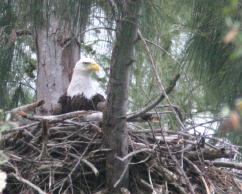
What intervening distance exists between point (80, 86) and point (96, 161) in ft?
4.73

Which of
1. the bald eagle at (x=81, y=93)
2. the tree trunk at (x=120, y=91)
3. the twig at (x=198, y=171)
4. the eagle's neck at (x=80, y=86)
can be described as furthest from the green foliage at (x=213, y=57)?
the eagle's neck at (x=80, y=86)

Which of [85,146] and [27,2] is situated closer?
[27,2]

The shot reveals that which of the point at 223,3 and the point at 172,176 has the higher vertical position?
the point at 223,3

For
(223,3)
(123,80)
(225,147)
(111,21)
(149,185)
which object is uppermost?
(223,3)

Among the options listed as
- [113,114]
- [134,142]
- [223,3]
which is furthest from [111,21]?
[134,142]

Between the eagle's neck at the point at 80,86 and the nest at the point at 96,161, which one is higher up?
the eagle's neck at the point at 80,86

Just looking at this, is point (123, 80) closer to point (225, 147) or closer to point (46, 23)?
point (46, 23)

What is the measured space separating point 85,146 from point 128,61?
1.08 metres

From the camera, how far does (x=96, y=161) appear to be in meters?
2.92

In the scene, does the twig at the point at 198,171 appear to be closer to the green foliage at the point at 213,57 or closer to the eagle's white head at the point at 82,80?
the green foliage at the point at 213,57

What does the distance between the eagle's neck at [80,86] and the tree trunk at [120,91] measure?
1573mm

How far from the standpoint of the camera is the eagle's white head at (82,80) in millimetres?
4215

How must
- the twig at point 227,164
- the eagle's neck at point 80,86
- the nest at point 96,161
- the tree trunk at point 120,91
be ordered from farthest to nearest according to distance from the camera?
the eagle's neck at point 80,86, the nest at point 96,161, the twig at point 227,164, the tree trunk at point 120,91

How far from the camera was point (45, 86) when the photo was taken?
4.17 m
